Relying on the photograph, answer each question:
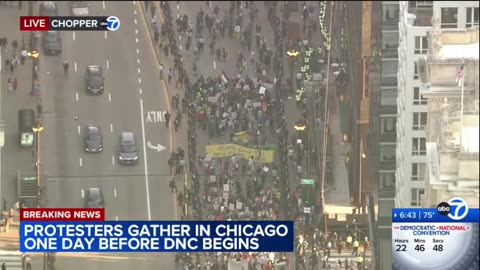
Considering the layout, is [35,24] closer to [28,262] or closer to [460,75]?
[28,262]

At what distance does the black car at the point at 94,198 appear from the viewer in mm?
112188

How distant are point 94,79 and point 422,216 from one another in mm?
44887

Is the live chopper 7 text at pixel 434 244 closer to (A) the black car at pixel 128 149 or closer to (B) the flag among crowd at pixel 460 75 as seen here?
(B) the flag among crowd at pixel 460 75

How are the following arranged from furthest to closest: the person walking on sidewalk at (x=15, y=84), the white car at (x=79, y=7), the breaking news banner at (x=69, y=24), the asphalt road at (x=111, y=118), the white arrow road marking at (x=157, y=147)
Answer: the white car at (x=79, y=7), the white arrow road marking at (x=157, y=147), the person walking on sidewalk at (x=15, y=84), the asphalt road at (x=111, y=118), the breaking news banner at (x=69, y=24)

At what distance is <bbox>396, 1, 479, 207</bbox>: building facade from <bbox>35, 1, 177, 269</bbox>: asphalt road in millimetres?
8622

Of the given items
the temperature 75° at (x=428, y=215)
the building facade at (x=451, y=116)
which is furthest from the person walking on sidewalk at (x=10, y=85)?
the temperature 75° at (x=428, y=215)

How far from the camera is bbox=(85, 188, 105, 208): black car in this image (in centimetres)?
11219

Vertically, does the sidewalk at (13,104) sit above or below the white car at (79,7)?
below

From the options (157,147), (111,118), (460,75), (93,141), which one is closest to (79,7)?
(111,118)

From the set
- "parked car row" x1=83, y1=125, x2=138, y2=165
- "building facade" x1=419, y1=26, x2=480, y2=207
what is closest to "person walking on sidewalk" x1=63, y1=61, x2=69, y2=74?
"parked car row" x1=83, y1=125, x2=138, y2=165

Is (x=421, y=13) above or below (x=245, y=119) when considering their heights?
above

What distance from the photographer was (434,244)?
262ft

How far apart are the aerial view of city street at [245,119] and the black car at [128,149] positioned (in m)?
0.08

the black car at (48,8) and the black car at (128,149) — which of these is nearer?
the black car at (128,149)
